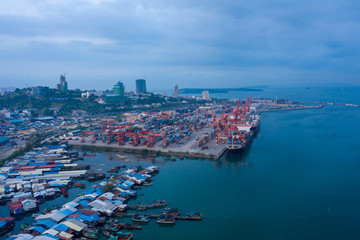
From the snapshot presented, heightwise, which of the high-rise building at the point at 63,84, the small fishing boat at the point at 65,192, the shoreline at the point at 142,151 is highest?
the high-rise building at the point at 63,84

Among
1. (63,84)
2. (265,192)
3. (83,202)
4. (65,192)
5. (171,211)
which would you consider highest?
(63,84)

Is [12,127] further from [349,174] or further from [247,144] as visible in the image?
[349,174]

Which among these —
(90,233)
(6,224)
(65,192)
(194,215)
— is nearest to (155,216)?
(194,215)

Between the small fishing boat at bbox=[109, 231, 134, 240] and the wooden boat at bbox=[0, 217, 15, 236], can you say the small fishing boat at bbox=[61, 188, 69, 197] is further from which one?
the small fishing boat at bbox=[109, 231, 134, 240]

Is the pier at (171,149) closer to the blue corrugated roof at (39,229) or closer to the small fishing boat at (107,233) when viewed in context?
the small fishing boat at (107,233)

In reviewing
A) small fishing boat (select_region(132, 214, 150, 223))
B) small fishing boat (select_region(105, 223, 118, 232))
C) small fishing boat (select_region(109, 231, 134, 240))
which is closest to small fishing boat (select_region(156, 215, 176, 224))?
small fishing boat (select_region(132, 214, 150, 223))

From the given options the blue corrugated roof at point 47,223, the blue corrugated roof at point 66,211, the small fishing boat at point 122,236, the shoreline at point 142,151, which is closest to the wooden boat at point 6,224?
the blue corrugated roof at point 47,223

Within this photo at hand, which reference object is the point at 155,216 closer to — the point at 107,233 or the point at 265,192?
the point at 107,233

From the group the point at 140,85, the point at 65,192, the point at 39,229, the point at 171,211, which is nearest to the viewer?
the point at 39,229

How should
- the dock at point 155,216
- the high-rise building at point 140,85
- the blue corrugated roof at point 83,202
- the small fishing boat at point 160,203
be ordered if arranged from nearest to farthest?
the dock at point 155,216 < the blue corrugated roof at point 83,202 < the small fishing boat at point 160,203 < the high-rise building at point 140,85
